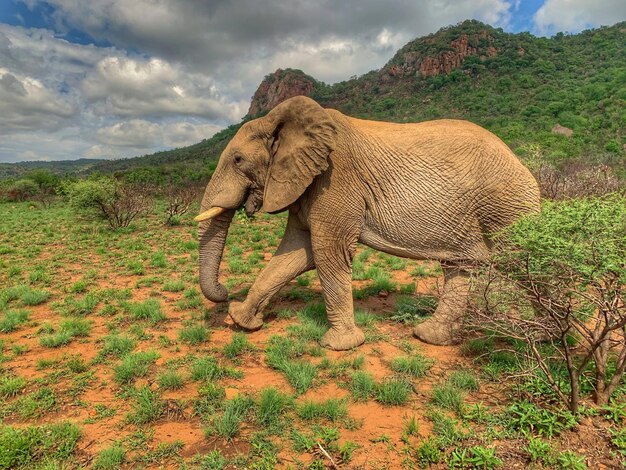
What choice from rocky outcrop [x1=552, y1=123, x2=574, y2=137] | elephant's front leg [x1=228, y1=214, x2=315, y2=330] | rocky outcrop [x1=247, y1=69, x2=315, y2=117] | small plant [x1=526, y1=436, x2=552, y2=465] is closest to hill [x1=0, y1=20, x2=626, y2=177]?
rocky outcrop [x1=552, y1=123, x2=574, y2=137]

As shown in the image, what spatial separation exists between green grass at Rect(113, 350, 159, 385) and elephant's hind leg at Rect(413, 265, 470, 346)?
Answer: 3471mm

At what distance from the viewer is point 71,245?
11867 millimetres

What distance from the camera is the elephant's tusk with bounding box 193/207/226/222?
4.48 m

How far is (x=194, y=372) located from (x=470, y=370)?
3.07 metres

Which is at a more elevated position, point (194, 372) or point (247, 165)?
point (247, 165)

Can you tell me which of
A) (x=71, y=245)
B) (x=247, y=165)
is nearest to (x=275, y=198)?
(x=247, y=165)

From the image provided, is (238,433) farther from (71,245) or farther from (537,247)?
(71,245)

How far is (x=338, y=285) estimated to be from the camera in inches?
182

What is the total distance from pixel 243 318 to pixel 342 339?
1.43 m

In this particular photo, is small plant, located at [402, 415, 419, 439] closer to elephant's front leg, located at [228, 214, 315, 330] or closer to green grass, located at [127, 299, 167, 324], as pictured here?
elephant's front leg, located at [228, 214, 315, 330]

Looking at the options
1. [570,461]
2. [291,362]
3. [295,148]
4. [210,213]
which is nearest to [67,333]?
[210,213]

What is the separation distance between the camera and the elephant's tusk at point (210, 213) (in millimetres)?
4480

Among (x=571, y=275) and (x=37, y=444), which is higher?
(x=571, y=275)

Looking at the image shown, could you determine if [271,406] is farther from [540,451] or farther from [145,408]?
[540,451]
